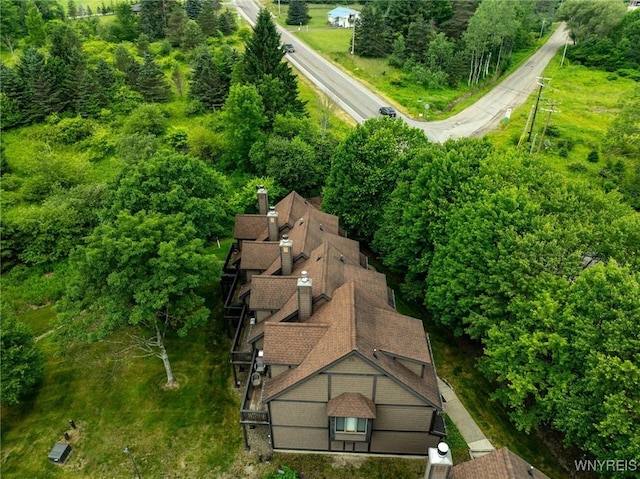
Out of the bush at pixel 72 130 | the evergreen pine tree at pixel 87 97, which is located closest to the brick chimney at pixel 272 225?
the bush at pixel 72 130

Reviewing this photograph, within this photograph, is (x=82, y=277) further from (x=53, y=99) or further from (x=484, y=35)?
(x=484, y=35)

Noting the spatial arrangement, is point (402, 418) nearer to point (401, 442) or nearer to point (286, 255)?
point (401, 442)

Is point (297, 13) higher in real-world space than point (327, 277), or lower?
higher

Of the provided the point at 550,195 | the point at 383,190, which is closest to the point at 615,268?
the point at 550,195

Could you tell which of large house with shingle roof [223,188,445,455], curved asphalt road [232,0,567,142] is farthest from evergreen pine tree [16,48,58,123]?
large house with shingle roof [223,188,445,455]

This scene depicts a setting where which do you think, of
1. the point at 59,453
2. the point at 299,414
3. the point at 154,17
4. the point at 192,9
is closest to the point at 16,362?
the point at 59,453
